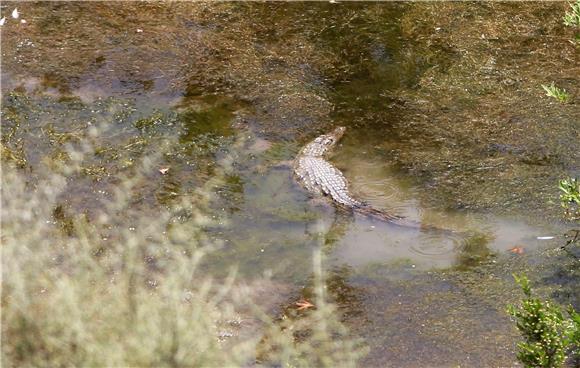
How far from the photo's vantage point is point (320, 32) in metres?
8.77

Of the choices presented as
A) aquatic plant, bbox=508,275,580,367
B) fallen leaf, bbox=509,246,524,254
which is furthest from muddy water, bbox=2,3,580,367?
aquatic plant, bbox=508,275,580,367

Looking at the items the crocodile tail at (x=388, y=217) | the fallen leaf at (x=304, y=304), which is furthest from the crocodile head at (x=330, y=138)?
the fallen leaf at (x=304, y=304)

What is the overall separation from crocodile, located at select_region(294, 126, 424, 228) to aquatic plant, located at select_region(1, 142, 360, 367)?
841 mm

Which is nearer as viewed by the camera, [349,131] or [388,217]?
[388,217]

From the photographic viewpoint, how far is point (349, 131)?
729 cm

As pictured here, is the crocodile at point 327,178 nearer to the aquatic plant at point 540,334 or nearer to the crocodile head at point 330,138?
the crocodile head at point 330,138

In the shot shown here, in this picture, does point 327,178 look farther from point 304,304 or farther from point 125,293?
point 125,293

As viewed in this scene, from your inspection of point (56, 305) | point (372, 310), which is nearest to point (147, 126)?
point (372, 310)

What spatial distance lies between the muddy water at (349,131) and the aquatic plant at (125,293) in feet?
0.56

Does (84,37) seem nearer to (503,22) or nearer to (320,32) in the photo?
(320,32)

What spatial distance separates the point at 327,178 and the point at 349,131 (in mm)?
846

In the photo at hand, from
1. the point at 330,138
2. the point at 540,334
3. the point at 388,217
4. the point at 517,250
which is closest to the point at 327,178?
the point at 330,138

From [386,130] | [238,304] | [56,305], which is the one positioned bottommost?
[238,304]

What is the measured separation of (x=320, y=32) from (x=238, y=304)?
4493 mm
